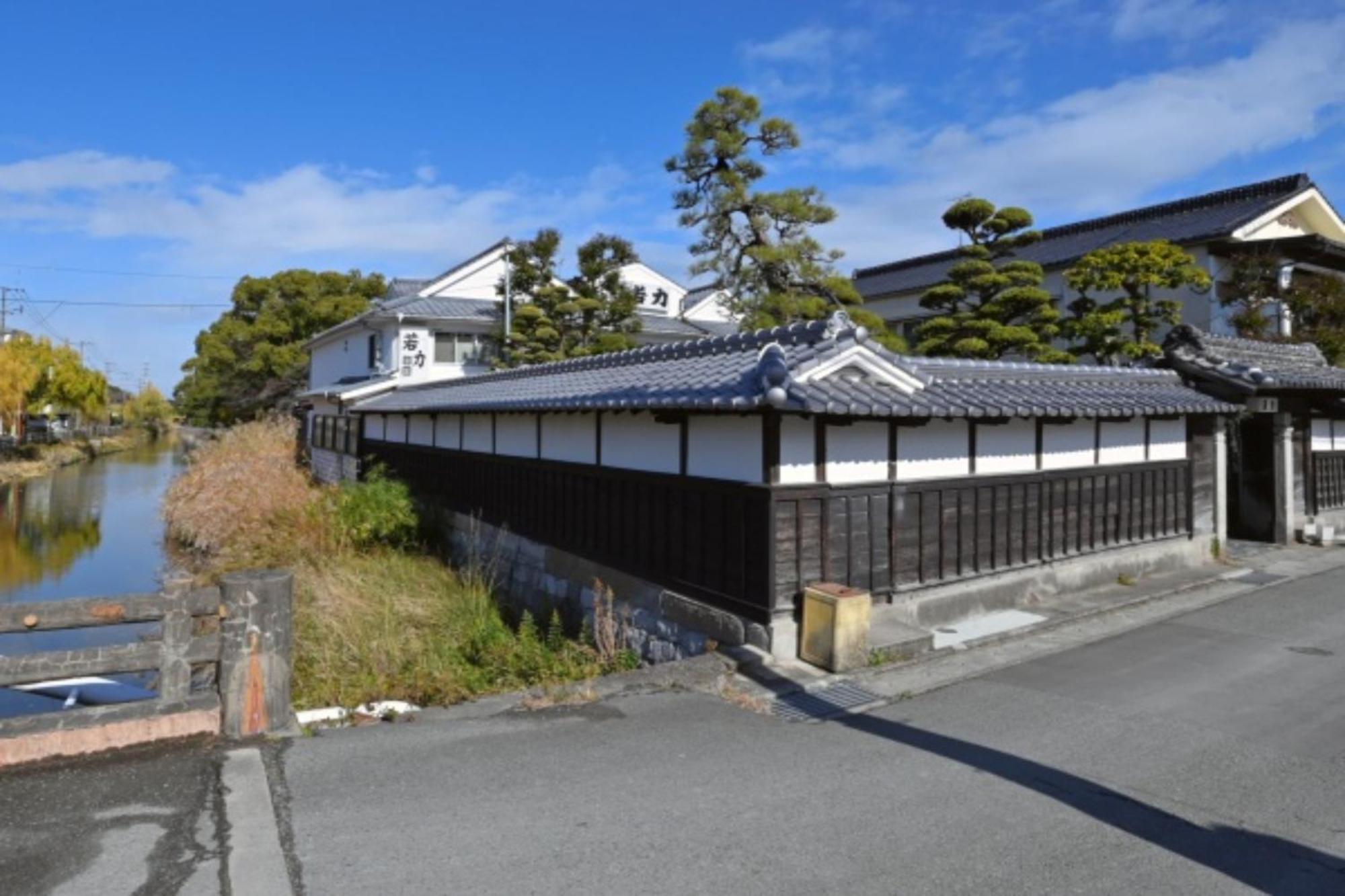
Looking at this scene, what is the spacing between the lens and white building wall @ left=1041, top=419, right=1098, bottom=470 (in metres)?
9.92

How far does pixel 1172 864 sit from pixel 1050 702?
2439 millimetres

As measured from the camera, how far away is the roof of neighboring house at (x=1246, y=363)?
12656mm

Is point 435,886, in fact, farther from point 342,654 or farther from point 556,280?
point 556,280

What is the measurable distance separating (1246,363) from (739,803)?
14.2 m

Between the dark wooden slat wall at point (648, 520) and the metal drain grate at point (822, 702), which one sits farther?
the dark wooden slat wall at point (648, 520)

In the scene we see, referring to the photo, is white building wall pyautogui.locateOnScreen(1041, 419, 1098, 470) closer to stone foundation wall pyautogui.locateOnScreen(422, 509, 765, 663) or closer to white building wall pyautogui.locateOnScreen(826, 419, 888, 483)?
white building wall pyautogui.locateOnScreen(826, 419, 888, 483)

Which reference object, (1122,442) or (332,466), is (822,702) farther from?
(332,466)

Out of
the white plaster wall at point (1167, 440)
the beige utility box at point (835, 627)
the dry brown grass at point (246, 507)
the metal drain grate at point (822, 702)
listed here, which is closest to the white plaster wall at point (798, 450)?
the beige utility box at point (835, 627)

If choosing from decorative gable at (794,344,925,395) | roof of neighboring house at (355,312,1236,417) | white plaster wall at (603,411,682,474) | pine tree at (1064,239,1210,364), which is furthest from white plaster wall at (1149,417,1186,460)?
white plaster wall at (603,411,682,474)

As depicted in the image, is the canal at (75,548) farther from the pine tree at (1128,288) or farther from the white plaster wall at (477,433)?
the pine tree at (1128,288)

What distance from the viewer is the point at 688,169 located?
2119 centimetres

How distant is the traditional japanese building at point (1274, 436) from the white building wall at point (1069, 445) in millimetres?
4075

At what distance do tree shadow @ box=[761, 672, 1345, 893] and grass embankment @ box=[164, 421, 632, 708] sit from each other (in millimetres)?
3571

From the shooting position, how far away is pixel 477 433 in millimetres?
15102
